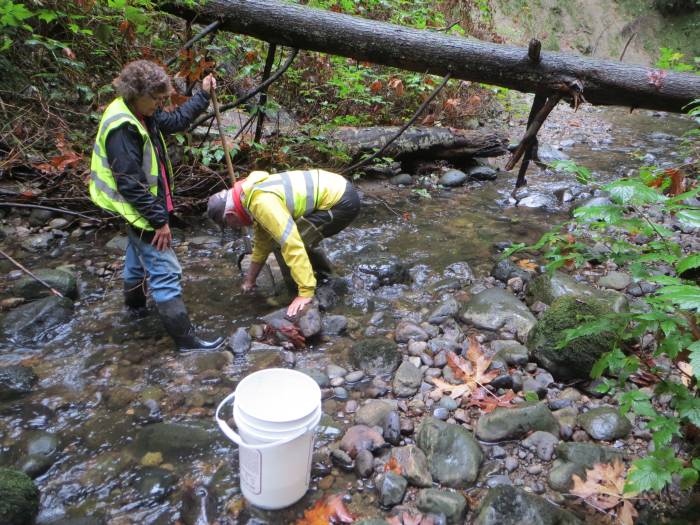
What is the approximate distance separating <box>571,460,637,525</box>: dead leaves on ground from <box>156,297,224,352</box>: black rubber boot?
8.58 feet

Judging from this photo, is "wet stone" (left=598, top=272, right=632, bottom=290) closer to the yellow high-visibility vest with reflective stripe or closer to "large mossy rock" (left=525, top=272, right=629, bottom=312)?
"large mossy rock" (left=525, top=272, right=629, bottom=312)

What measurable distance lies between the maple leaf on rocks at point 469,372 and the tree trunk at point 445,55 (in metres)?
2.79

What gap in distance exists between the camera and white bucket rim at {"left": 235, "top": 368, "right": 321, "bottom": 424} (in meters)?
2.27

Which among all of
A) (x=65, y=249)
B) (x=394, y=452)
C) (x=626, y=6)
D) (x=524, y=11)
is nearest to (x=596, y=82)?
(x=394, y=452)

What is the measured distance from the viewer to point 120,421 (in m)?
2.98

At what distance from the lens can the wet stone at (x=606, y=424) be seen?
106 inches

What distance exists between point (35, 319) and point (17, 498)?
191 cm

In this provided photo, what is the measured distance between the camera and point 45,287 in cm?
413

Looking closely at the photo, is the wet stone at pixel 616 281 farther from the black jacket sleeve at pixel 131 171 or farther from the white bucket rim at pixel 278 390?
the black jacket sleeve at pixel 131 171

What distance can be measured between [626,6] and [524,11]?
200 inches

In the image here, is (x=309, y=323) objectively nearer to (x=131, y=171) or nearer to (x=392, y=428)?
(x=392, y=428)

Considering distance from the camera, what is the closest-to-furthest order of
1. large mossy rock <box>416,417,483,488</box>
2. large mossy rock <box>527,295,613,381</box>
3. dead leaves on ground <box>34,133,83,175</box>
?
large mossy rock <box>416,417,483,488</box>
large mossy rock <box>527,295,613,381</box>
dead leaves on ground <box>34,133,83,175</box>

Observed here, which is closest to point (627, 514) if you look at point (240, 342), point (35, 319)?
point (240, 342)

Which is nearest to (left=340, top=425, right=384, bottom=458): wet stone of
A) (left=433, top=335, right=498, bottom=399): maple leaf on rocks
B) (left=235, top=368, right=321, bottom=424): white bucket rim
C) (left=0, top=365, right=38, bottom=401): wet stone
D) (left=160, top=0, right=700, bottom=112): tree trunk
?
(left=235, top=368, right=321, bottom=424): white bucket rim
